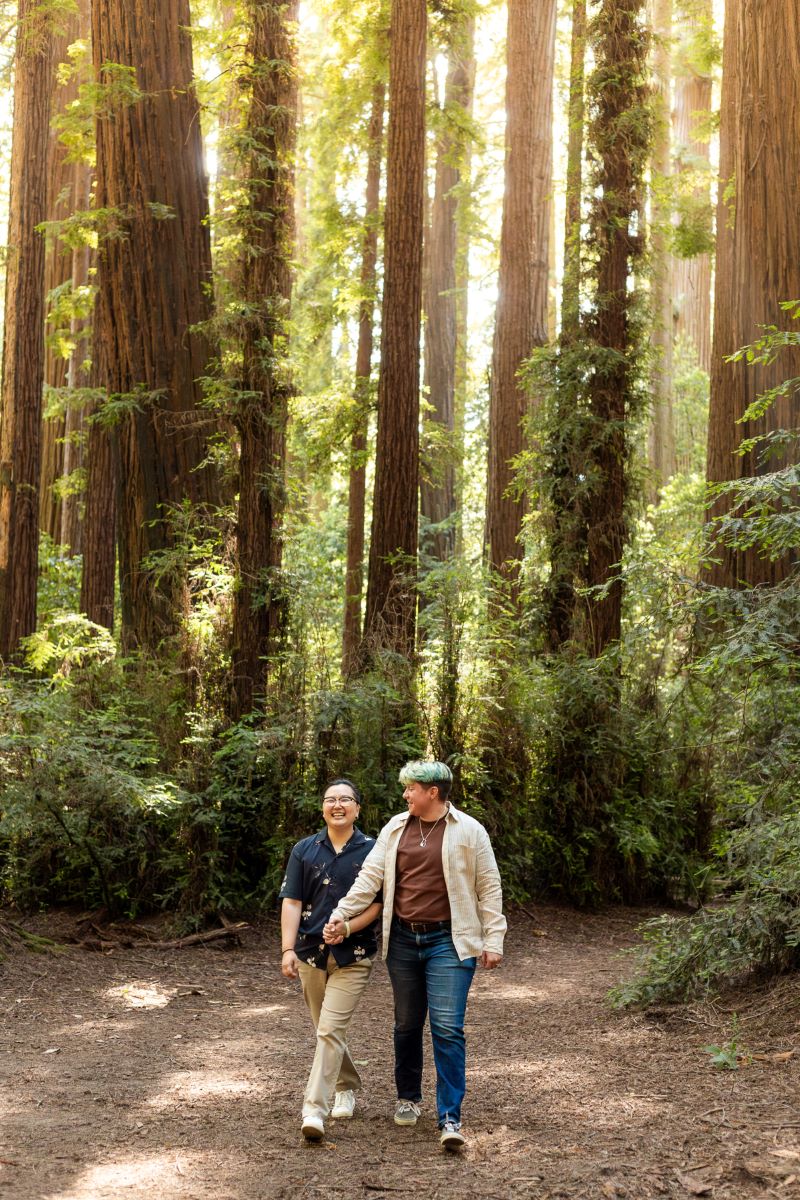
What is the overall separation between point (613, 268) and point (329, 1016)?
33.8 feet

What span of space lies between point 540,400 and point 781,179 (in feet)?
12.7

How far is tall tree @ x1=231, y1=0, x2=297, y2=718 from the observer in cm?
1251

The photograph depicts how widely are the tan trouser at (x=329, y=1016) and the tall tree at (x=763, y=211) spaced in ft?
21.6

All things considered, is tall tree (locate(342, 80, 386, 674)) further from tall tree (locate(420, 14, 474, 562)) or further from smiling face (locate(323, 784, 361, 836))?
smiling face (locate(323, 784, 361, 836))

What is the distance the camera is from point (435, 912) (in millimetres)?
5391

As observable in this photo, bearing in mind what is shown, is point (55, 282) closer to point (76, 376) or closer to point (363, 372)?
point (76, 376)

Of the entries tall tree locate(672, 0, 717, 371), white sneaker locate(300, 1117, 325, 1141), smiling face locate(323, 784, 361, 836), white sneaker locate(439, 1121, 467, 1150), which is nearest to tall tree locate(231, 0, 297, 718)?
smiling face locate(323, 784, 361, 836)

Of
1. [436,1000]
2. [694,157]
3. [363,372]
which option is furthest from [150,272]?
[694,157]

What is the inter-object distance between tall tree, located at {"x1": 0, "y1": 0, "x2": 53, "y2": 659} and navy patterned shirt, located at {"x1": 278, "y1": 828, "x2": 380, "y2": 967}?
11.6 metres

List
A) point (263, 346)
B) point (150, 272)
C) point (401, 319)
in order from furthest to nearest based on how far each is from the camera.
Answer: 1. point (401, 319)
2. point (150, 272)
3. point (263, 346)

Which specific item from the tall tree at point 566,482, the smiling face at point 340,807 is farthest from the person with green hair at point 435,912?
the tall tree at point 566,482

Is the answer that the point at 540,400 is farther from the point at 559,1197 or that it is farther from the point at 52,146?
the point at 52,146

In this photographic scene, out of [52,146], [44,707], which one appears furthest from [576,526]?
[52,146]

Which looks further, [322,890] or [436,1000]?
[322,890]
